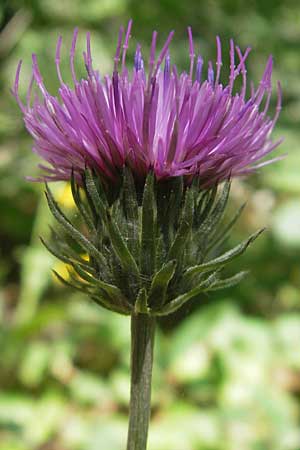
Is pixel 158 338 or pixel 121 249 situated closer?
pixel 121 249

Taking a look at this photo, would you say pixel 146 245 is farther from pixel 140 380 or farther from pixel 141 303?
pixel 140 380

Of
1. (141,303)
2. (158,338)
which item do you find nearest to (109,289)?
(141,303)

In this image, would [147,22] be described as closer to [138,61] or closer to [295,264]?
[295,264]

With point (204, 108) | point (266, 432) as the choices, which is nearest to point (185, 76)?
point (204, 108)

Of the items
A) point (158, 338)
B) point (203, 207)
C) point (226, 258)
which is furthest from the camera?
point (158, 338)

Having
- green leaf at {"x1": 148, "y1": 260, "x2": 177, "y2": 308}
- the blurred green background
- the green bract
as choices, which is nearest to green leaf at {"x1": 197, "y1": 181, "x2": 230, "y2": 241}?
the green bract
